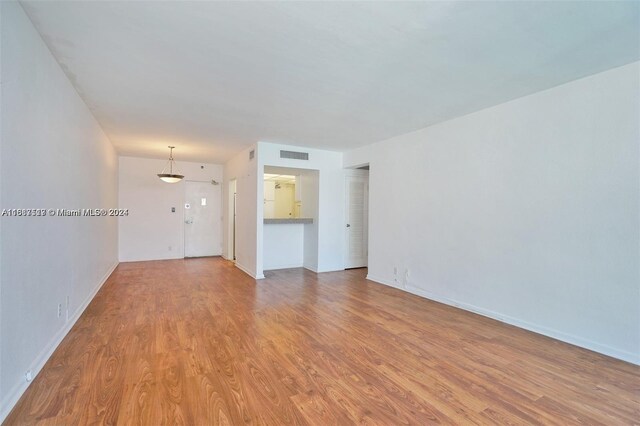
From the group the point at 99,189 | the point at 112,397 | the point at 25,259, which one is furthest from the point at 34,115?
the point at 99,189

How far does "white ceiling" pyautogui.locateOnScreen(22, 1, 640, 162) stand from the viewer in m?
1.93

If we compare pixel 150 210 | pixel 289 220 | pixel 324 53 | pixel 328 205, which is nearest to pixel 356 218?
pixel 328 205

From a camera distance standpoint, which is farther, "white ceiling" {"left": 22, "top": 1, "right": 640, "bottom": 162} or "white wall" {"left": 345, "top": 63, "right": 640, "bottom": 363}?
"white wall" {"left": 345, "top": 63, "right": 640, "bottom": 363}

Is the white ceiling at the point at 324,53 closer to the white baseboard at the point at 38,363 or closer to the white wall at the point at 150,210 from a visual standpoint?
the white baseboard at the point at 38,363

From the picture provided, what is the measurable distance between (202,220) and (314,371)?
257 inches

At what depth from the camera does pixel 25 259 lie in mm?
1999

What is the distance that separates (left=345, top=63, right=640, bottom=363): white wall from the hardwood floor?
1.10 feet

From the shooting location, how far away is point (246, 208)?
19.8ft

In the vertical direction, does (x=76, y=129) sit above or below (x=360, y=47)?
below

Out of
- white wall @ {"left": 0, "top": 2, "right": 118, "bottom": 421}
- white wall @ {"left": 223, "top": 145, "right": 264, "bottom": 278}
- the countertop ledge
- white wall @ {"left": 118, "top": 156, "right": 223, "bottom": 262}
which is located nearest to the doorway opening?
white wall @ {"left": 223, "top": 145, "right": 264, "bottom": 278}

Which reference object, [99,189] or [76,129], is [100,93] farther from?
[99,189]

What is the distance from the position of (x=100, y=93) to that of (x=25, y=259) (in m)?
2.11

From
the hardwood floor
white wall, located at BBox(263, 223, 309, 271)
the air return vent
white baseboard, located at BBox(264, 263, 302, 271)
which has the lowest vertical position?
white baseboard, located at BBox(264, 263, 302, 271)

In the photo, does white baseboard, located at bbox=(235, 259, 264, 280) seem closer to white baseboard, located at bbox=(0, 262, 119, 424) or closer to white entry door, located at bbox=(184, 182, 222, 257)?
white entry door, located at bbox=(184, 182, 222, 257)
